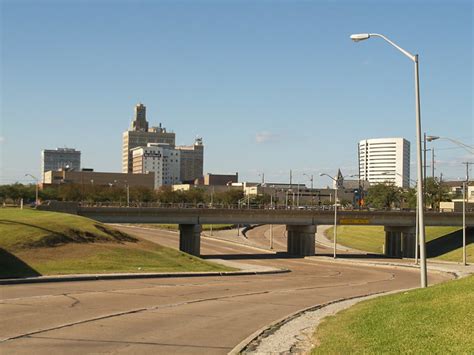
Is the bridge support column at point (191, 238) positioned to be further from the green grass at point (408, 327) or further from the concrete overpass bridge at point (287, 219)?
the green grass at point (408, 327)

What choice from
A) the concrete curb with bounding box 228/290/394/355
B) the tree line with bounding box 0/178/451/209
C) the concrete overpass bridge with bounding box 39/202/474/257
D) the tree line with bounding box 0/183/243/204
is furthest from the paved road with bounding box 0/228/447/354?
the tree line with bounding box 0/183/243/204

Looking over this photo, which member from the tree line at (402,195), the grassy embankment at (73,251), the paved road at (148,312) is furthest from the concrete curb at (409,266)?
the tree line at (402,195)

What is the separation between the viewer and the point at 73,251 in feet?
119

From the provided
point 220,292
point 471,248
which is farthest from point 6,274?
point 471,248

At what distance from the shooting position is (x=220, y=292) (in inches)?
1062

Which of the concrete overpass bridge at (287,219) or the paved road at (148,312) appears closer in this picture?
the paved road at (148,312)

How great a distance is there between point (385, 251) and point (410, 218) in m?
5.79

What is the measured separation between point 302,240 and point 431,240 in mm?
20110

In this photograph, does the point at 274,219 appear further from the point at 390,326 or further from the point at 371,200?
the point at 371,200

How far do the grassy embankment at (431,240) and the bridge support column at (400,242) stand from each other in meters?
2.41

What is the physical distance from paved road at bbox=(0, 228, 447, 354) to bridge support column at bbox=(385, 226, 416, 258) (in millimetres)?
45796

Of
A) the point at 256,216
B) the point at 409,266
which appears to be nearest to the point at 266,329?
the point at 409,266

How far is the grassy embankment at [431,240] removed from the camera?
73.1 meters

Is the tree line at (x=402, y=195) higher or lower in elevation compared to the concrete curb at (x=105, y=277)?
higher
